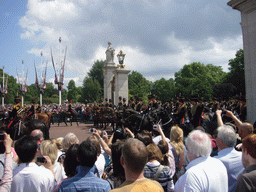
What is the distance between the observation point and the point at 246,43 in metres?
9.24

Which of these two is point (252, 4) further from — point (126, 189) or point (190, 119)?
point (126, 189)

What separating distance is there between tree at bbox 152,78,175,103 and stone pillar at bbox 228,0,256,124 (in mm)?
58703

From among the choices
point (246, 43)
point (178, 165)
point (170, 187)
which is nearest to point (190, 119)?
point (246, 43)

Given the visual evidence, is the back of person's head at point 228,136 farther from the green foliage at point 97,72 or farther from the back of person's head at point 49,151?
the green foliage at point 97,72

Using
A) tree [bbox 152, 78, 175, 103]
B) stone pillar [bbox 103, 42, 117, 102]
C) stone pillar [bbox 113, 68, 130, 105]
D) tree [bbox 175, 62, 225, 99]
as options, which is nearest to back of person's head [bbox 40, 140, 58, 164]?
stone pillar [bbox 113, 68, 130, 105]

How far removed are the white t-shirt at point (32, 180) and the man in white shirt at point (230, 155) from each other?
2.30 m

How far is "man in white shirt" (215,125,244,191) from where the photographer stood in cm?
302

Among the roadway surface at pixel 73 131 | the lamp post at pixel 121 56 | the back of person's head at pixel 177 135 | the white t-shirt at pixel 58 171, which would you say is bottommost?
the roadway surface at pixel 73 131

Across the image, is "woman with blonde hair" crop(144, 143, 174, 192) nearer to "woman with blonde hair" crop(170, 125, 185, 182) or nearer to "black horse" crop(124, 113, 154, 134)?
"woman with blonde hair" crop(170, 125, 185, 182)

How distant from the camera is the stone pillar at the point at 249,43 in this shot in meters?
8.84

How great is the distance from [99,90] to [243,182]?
2289 inches

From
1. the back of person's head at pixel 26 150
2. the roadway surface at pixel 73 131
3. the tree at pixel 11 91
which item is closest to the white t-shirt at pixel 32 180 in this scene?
the back of person's head at pixel 26 150

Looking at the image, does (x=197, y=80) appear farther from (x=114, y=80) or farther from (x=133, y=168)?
(x=133, y=168)

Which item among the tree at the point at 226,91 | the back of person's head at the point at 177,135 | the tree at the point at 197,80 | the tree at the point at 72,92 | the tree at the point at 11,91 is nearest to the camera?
the back of person's head at the point at 177,135
